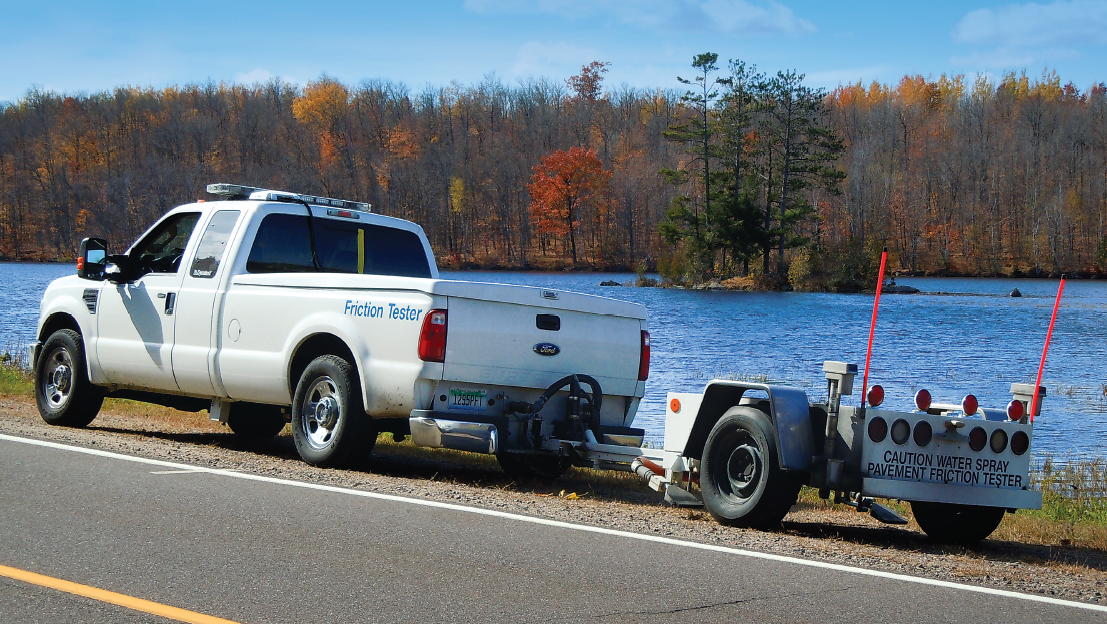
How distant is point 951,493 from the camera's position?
7.29 m

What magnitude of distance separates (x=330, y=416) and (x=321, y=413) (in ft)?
0.35

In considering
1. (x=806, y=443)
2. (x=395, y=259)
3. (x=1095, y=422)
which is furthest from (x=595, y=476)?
(x=1095, y=422)

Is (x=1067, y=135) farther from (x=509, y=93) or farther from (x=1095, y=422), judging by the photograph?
(x=1095, y=422)

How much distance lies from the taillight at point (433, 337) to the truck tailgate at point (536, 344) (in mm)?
63

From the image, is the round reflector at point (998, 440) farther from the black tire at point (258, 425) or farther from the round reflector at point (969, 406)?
the black tire at point (258, 425)

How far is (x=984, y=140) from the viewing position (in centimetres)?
11581

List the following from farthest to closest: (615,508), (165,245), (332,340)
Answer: (165,245) → (332,340) → (615,508)

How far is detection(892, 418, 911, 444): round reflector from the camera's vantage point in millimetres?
7266

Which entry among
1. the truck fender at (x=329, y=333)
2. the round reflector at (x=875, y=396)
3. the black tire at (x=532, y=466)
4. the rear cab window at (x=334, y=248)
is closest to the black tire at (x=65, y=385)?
the rear cab window at (x=334, y=248)

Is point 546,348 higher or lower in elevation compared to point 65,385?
higher

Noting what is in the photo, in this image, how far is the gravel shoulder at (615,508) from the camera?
264 inches

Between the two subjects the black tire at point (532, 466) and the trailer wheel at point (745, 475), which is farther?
the black tire at point (532, 466)

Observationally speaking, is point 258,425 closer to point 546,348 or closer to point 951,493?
point 546,348

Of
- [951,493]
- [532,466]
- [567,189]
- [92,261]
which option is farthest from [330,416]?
[567,189]
